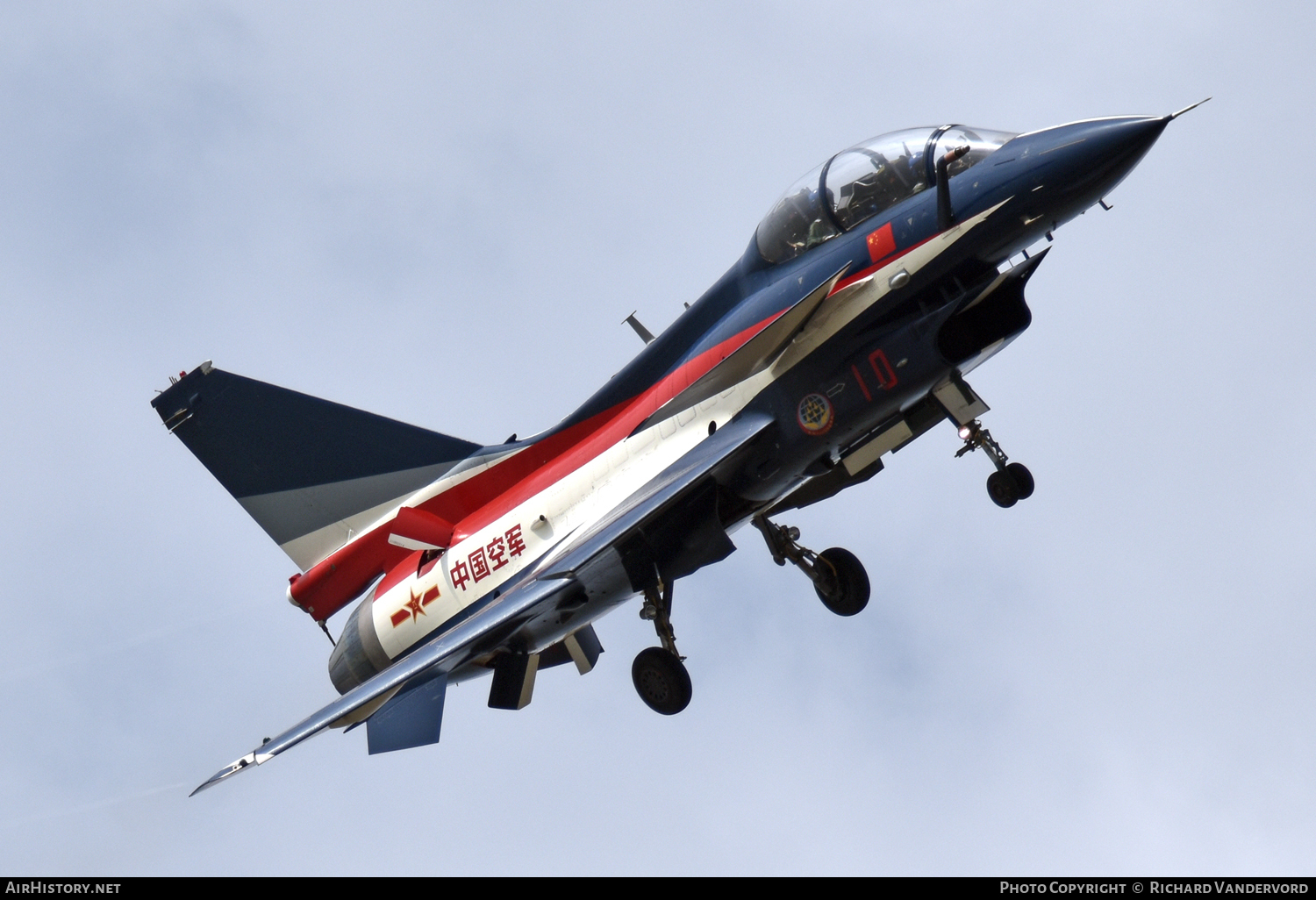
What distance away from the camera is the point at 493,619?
1395 centimetres

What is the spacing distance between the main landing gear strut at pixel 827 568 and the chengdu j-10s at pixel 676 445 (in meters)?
0.03

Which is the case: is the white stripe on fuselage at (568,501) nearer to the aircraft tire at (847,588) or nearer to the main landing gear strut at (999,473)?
the main landing gear strut at (999,473)

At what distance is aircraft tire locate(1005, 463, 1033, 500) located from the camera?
1373cm

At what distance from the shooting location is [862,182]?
13227 mm

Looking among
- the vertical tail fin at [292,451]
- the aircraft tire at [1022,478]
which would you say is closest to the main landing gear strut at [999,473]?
the aircraft tire at [1022,478]

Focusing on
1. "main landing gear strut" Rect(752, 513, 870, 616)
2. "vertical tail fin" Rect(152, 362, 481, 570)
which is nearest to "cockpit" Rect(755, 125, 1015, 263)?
"main landing gear strut" Rect(752, 513, 870, 616)

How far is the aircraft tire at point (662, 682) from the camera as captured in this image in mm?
14820

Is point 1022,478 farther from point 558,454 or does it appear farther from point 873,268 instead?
point 558,454

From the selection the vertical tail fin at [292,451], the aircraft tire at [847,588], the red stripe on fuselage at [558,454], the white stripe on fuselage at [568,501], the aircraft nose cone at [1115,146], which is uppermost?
the vertical tail fin at [292,451]

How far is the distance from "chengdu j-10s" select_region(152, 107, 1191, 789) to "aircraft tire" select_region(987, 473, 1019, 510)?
0.02 meters

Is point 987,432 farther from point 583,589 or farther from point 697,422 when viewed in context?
point 583,589

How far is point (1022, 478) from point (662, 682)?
421 centimetres

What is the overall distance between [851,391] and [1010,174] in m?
2.43

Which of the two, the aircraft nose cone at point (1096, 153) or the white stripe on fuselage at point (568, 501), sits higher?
the white stripe on fuselage at point (568, 501)
